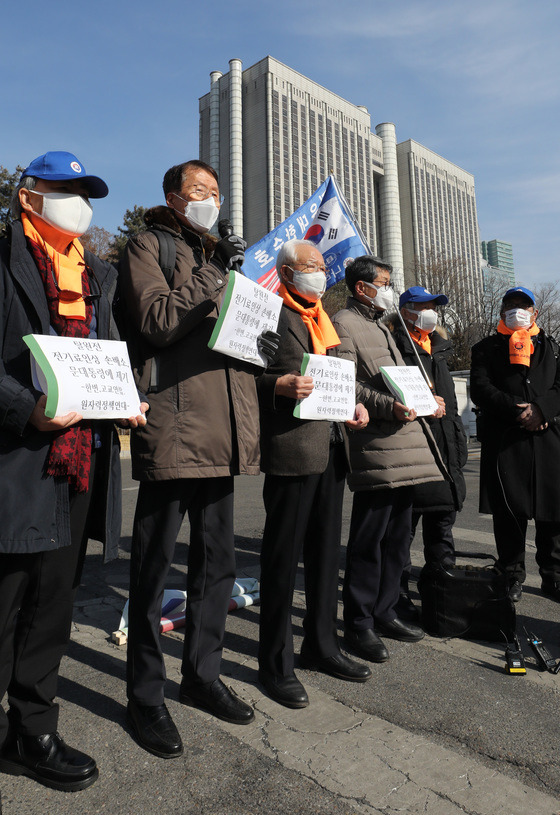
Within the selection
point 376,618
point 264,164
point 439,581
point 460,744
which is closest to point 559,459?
point 439,581

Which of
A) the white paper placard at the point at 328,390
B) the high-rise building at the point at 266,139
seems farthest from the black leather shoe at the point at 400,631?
the high-rise building at the point at 266,139

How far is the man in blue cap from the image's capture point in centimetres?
196

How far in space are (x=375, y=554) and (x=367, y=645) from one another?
0.47 metres

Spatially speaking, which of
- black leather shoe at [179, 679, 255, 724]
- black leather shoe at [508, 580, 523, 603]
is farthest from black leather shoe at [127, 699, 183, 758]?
black leather shoe at [508, 580, 523, 603]

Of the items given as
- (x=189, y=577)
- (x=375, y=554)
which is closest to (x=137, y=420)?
(x=189, y=577)

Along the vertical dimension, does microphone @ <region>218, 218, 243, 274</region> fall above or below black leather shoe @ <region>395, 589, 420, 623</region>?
above

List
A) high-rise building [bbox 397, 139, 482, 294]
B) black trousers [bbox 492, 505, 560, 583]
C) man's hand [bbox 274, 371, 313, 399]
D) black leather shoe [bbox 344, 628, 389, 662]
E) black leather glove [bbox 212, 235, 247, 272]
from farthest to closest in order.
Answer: high-rise building [bbox 397, 139, 482, 294]
black trousers [bbox 492, 505, 560, 583]
black leather shoe [bbox 344, 628, 389, 662]
man's hand [bbox 274, 371, 313, 399]
black leather glove [bbox 212, 235, 247, 272]

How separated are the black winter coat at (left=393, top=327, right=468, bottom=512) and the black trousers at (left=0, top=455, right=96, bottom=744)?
8.68ft

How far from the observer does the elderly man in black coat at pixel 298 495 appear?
2740 mm

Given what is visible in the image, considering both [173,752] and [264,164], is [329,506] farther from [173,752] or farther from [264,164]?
[264,164]

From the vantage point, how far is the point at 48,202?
7.06ft

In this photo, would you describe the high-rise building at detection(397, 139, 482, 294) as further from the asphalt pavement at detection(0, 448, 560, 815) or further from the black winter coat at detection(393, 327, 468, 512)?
the asphalt pavement at detection(0, 448, 560, 815)

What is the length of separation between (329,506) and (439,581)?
101 cm

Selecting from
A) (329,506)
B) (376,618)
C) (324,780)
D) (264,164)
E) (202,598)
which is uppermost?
(264,164)
